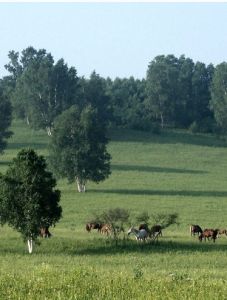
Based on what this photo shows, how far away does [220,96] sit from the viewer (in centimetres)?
13725

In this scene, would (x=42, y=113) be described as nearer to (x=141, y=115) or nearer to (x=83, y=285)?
(x=141, y=115)

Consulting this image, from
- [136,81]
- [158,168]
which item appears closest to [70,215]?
[158,168]

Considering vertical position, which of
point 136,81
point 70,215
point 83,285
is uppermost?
point 136,81

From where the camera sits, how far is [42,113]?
119 metres

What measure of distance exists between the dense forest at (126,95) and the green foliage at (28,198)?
5664cm

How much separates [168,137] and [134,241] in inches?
3117

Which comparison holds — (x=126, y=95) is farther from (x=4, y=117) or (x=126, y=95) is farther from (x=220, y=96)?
(x=4, y=117)

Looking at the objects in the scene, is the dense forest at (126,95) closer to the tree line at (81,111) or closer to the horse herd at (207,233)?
the tree line at (81,111)

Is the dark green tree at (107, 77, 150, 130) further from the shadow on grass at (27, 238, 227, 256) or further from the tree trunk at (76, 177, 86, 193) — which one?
the shadow on grass at (27, 238, 227, 256)

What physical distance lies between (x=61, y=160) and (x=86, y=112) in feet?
27.4

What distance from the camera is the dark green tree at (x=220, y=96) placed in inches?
5231

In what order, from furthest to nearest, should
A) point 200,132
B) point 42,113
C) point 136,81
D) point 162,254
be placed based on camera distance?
1. point 136,81
2. point 200,132
3. point 42,113
4. point 162,254

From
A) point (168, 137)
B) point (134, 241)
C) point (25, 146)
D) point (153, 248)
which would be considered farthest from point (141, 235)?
point (168, 137)

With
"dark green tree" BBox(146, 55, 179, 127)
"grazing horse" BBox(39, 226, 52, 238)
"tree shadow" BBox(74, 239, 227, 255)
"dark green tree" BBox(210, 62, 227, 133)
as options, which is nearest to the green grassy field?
"tree shadow" BBox(74, 239, 227, 255)
